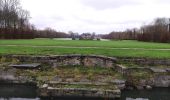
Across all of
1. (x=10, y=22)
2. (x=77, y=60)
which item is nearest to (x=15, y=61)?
(x=77, y=60)

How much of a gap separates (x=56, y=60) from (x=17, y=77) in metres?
3.04

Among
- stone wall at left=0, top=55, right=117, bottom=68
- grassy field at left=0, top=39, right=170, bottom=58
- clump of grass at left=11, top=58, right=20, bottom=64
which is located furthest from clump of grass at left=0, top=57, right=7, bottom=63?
stone wall at left=0, top=55, right=117, bottom=68

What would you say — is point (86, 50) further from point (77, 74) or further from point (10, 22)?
point (10, 22)

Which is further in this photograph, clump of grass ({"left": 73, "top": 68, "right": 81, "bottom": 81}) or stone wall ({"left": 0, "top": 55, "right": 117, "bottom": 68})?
stone wall ({"left": 0, "top": 55, "right": 117, "bottom": 68})

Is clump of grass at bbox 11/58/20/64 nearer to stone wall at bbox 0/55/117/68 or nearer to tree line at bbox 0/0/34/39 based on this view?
stone wall at bbox 0/55/117/68

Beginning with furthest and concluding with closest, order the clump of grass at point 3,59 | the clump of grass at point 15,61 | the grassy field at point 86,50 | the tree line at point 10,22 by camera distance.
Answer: the tree line at point 10,22 < the grassy field at point 86,50 < the clump of grass at point 3,59 < the clump of grass at point 15,61

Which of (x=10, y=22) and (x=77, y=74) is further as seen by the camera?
(x=10, y=22)

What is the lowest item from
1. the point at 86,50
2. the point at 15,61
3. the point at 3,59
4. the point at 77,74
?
the point at 77,74

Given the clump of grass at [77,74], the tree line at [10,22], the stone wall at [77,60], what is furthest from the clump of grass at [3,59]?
the tree line at [10,22]

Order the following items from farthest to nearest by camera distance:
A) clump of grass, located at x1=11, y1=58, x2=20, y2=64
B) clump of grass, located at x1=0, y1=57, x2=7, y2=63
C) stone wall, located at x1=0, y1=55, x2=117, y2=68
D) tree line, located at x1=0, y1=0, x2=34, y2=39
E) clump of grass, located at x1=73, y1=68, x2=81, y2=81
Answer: tree line, located at x1=0, y1=0, x2=34, y2=39 → clump of grass, located at x1=0, y1=57, x2=7, y2=63 → clump of grass, located at x1=11, y1=58, x2=20, y2=64 → stone wall, located at x1=0, y1=55, x2=117, y2=68 → clump of grass, located at x1=73, y1=68, x2=81, y2=81

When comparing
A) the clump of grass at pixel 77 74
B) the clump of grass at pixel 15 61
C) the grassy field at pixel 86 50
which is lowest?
the clump of grass at pixel 77 74

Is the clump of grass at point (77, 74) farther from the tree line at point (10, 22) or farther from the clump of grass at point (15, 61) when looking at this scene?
the tree line at point (10, 22)

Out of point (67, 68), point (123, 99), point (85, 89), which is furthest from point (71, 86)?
point (67, 68)

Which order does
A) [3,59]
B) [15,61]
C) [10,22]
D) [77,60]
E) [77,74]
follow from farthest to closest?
[10,22] < [3,59] < [15,61] < [77,60] < [77,74]
